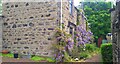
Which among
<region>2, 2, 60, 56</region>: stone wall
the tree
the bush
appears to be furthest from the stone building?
the tree

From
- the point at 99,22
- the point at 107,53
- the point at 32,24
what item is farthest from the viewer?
the point at 99,22

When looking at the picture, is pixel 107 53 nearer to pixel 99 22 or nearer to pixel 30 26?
pixel 30 26

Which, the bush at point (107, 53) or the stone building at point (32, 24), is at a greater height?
the stone building at point (32, 24)

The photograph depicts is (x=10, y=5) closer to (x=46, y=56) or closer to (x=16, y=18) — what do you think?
(x=16, y=18)

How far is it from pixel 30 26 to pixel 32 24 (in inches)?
6.8

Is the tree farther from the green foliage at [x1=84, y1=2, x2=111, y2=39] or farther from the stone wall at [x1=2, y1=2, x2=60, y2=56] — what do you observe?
the stone wall at [x1=2, y1=2, x2=60, y2=56]

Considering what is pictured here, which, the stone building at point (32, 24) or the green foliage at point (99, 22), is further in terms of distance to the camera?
the green foliage at point (99, 22)

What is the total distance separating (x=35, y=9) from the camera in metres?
11.1

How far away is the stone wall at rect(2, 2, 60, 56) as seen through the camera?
1059 centimetres

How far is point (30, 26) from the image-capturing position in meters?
11.2

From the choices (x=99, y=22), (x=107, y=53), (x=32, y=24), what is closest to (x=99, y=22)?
(x=99, y=22)

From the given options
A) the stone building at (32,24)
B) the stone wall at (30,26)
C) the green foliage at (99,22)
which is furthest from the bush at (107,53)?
the green foliage at (99,22)

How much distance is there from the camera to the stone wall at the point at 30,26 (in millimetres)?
10594

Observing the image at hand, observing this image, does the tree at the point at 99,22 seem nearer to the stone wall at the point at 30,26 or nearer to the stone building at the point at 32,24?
the stone building at the point at 32,24
